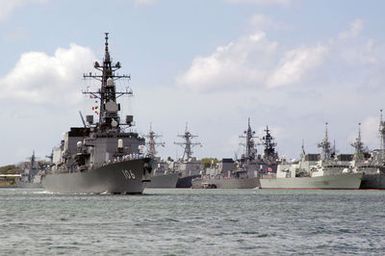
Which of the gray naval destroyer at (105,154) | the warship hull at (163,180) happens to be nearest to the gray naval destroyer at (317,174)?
the warship hull at (163,180)

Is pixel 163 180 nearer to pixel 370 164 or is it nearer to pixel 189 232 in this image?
pixel 370 164

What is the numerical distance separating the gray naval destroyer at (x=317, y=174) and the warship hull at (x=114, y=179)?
64.5m

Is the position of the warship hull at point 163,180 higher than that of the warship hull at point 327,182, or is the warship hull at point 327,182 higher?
the warship hull at point 163,180

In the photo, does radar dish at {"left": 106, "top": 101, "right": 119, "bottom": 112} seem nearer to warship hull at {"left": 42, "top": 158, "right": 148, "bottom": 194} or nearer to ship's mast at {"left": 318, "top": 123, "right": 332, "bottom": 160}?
warship hull at {"left": 42, "top": 158, "right": 148, "bottom": 194}

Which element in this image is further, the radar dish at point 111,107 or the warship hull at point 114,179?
the radar dish at point 111,107

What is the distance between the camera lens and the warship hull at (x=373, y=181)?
153 metres

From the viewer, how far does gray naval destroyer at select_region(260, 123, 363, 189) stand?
6009 inches

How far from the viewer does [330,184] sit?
154 metres

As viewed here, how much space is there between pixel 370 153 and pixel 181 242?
492 feet

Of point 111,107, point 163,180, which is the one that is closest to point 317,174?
point 163,180

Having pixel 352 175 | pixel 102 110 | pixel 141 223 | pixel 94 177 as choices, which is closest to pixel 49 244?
pixel 141 223

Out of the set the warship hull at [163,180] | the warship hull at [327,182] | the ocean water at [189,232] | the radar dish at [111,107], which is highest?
the radar dish at [111,107]

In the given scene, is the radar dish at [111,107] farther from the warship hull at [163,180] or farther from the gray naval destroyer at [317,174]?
the warship hull at [163,180]

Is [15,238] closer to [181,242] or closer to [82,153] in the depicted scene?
[181,242]
